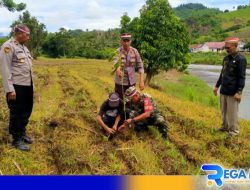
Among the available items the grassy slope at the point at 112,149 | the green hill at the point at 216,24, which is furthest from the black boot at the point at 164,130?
the green hill at the point at 216,24

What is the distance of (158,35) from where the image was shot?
60.2 feet

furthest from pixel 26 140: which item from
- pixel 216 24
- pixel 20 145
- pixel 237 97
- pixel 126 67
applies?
pixel 216 24

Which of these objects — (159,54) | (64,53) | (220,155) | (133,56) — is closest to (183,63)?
(159,54)

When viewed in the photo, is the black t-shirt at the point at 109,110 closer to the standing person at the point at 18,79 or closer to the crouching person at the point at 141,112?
the crouching person at the point at 141,112

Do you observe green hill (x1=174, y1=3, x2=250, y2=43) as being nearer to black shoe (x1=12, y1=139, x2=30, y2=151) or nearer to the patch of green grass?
the patch of green grass

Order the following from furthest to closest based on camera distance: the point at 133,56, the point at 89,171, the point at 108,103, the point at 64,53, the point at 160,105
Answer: the point at 64,53, the point at 160,105, the point at 133,56, the point at 108,103, the point at 89,171

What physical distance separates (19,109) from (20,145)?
0.59 m

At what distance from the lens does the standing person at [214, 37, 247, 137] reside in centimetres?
700

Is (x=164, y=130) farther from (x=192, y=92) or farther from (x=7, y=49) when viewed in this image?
(x=192, y=92)

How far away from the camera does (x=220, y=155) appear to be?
6340 millimetres

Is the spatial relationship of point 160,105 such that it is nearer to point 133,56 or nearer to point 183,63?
point 133,56

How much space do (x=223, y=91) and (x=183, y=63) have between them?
13.7 m

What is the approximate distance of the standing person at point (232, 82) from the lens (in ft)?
23.0

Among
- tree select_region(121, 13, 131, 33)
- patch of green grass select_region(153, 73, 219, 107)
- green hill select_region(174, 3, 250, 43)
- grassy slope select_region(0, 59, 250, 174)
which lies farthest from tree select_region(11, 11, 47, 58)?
green hill select_region(174, 3, 250, 43)
